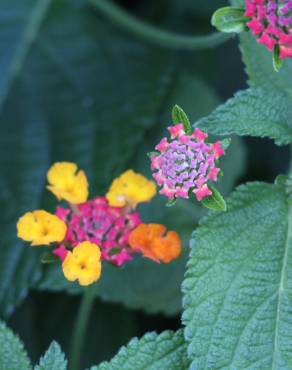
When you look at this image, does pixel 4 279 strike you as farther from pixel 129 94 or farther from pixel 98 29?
pixel 98 29

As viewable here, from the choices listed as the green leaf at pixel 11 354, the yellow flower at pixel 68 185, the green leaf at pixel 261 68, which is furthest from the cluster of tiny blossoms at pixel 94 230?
the green leaf at pixel 261 68

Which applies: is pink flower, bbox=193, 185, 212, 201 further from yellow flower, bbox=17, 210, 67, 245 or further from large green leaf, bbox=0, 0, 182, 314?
large green leaf, bbox=0, 0, 182, 314

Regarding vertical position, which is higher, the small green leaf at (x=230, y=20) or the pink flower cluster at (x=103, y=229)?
the small green leaf at (x=230, y=20)

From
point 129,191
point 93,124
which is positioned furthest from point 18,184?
point 129,191

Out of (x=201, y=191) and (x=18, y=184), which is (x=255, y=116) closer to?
(x=201, y=191)

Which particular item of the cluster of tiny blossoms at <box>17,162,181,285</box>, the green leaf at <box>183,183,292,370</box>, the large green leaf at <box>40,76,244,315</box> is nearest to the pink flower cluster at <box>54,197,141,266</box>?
the cluster of tiny blossoms at <box>17,162,181,285</box>

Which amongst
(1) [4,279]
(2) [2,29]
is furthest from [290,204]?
(2) [2,29]

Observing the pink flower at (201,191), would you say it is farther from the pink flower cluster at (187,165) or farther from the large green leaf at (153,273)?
the large green leaf at (153,273)
